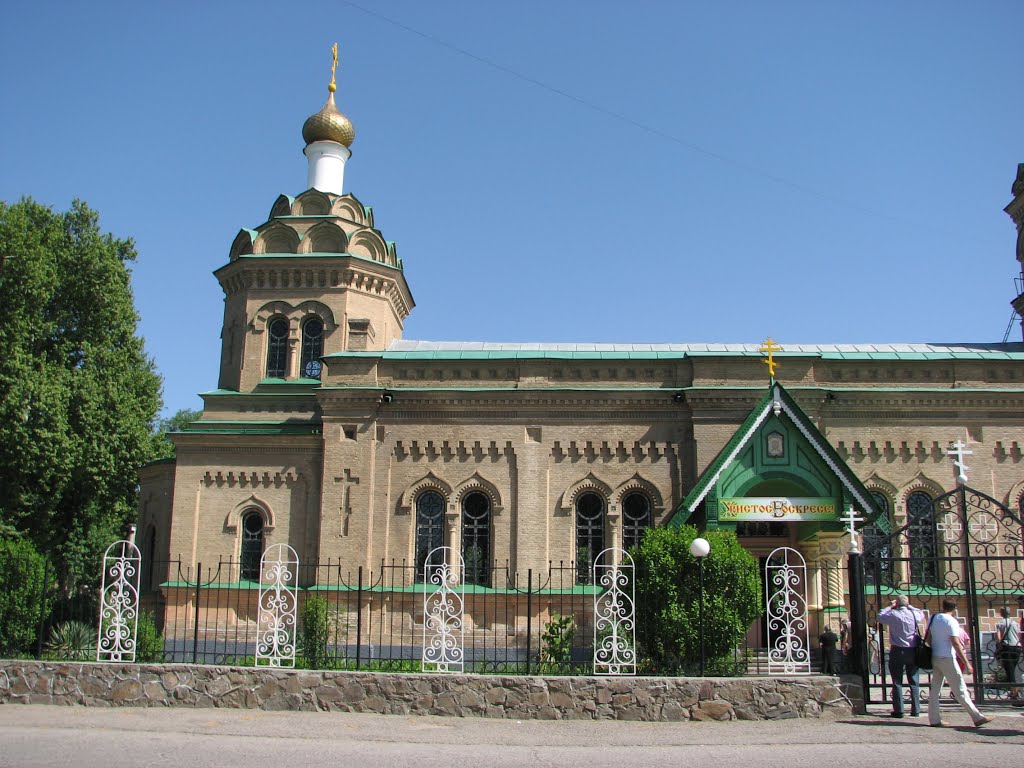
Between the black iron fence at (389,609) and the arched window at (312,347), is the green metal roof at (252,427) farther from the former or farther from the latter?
the black iron fence at (389,609)

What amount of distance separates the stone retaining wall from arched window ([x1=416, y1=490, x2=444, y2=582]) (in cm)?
793

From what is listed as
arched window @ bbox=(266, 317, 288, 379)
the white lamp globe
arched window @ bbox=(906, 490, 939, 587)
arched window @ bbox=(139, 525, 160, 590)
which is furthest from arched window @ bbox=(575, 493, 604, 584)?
arched window @ bbox=(139, 525, 160, 590)

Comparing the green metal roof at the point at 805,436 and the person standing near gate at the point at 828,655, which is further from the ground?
the green metal roof at the point at 805,436

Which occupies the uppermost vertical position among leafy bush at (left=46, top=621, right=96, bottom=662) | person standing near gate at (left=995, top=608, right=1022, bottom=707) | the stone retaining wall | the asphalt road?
person standing near gate at (left=995, top=608, right=1022, bottom=707)

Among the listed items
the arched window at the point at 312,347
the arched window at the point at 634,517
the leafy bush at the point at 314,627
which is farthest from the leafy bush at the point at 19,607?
the arched window at the point at 634,517

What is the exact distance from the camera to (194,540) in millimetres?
19531

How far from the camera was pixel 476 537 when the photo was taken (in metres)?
19.2

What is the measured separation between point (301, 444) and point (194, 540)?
2950 millimetres

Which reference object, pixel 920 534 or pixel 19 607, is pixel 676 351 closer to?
pixel 920 534

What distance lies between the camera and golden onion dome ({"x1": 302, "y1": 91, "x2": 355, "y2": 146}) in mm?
23656

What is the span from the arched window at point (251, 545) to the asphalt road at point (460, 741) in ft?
27.0

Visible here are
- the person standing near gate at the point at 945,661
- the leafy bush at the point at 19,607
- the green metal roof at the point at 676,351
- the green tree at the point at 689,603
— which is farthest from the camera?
the green metal roof at the point at 676,351

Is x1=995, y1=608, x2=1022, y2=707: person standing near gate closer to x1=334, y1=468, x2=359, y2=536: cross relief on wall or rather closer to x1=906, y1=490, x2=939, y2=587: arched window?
x1=906, y1=490, x2=939, y2=587: arched window

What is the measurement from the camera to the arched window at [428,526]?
1922cm
